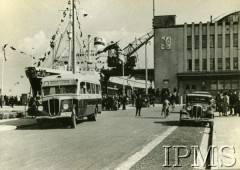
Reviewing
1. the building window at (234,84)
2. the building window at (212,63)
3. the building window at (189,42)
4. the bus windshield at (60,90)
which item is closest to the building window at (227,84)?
the building window at (234,84)

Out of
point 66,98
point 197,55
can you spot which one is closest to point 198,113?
point 66,98

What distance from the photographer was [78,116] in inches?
750

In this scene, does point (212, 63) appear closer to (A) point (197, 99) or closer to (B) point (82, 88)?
(A) point (197, 99)

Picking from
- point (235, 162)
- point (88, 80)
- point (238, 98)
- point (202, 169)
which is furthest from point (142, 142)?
point (238, 98)

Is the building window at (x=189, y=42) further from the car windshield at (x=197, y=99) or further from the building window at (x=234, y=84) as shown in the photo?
the car windshield at (x=197, y=99)

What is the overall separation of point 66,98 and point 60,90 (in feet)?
2.95

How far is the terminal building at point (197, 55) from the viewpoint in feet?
175

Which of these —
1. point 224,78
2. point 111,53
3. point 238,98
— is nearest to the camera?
point 238,98

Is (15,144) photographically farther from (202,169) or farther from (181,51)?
(181,51)

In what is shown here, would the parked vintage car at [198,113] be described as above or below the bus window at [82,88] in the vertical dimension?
below

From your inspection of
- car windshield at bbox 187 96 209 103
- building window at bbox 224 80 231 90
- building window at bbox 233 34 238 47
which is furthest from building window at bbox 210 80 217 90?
car windshield at bbox 187 96 209 103

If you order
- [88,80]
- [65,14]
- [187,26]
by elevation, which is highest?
[187,26]

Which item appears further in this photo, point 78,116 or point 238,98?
point 238,98

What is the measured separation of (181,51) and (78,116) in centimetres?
3810
